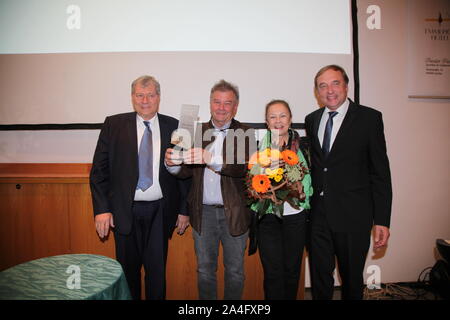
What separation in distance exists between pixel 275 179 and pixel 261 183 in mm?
97

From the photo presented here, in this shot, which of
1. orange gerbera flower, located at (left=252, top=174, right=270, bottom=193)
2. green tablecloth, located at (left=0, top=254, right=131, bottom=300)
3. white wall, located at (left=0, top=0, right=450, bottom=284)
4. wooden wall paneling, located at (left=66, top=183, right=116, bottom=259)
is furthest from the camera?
white wall, located at (left=0, top=0, right=450, bottom=284)

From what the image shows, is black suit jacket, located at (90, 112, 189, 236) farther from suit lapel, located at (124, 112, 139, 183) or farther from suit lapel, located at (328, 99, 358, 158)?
suit lapel, located at (328, 99, 358, 158)

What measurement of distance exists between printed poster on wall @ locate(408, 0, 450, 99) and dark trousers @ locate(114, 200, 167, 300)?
113 inches

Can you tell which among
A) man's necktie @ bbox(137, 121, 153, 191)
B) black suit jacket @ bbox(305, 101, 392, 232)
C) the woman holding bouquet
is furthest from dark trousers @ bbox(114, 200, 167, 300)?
black suit jacket @ bbox(305, 101, 392, 232)

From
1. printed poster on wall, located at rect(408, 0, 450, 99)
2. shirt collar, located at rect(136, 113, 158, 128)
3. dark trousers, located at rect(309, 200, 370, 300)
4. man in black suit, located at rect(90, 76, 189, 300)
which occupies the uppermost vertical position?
printed poster on wall, located at rect(408, 0, 450, 99)

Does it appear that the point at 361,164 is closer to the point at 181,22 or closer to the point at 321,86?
the point at 321,86

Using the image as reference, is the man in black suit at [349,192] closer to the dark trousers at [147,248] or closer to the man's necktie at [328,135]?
the man's necktie at [328,135]

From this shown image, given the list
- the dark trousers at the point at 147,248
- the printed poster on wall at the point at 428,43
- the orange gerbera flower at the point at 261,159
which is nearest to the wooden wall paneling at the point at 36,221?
the dark trousers at the point at 147,248

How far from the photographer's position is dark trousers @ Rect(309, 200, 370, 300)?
1.74m

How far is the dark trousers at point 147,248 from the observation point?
1869 millimetres

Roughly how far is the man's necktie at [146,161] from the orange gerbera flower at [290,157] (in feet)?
3.07

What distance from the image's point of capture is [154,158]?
6.19ft

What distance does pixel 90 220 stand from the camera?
7.30ft

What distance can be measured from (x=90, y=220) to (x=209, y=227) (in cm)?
114
